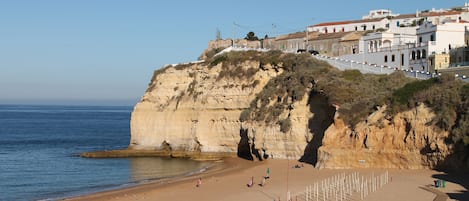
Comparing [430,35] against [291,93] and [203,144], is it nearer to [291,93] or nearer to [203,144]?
[291,93]

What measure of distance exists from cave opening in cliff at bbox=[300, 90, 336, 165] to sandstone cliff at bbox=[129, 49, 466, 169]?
0.06 m

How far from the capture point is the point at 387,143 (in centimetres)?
3362

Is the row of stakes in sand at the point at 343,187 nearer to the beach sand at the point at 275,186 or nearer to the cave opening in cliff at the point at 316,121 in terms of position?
the beach sand at the point at 275,186

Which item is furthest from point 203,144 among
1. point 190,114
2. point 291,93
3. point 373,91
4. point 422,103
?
point 422,103

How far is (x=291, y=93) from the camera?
43250 millimetres

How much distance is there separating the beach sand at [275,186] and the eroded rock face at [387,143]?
0.67 m

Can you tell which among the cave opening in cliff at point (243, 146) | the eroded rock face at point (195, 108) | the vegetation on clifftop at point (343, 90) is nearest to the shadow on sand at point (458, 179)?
the vegetation on clifftop at point (343, 90)

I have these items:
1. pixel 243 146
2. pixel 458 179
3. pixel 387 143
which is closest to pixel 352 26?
pixel 243 146

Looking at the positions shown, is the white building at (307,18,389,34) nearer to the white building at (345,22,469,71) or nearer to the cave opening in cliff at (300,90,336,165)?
the white building at (345,22,469,71)

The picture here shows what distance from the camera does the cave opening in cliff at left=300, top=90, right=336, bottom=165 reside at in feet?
132

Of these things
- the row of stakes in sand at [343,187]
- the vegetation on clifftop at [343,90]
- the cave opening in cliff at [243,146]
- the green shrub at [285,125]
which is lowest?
the row of stakes in sand at [343,187]

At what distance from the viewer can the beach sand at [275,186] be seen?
27.5 metres

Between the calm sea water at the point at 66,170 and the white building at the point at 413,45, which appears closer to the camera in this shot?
the calm sea water at the point at 66,170

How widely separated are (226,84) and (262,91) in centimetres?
411
